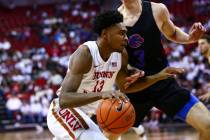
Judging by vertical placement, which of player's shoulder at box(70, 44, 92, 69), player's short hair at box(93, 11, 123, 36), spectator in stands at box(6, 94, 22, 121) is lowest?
spectator in stands at box(6, 94, 22, 121)

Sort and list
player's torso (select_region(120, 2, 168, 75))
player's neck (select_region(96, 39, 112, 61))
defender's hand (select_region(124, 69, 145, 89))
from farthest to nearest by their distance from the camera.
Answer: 1. player's torso (select_region(120, 2, 168, 75))
2. defender's hand (select_region(124, 69, 145, 89))
3. player's neck (select_region(96, 39, 112, 61))

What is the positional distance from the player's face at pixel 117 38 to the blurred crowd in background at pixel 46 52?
33.0 ft

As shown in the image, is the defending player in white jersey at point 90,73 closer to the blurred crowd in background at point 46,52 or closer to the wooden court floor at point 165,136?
the wooden court floor at point 165,136

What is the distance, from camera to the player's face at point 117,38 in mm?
4117

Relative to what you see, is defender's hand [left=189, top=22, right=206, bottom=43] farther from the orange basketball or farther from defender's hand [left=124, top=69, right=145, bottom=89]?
the orange basketball

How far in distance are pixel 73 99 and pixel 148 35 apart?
5.73 feet

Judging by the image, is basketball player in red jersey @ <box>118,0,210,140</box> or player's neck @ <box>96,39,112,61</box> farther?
basketball player in red jersey @ <box>118,0,210,140</box>

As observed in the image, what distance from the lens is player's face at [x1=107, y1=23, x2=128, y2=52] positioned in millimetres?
4117

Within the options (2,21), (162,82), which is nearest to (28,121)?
(2,21)

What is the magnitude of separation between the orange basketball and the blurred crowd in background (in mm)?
10126

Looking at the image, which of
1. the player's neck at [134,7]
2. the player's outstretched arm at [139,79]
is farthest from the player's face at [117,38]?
the player's neck at [134,7]

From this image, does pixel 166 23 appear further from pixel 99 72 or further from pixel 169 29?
pixel 99 72

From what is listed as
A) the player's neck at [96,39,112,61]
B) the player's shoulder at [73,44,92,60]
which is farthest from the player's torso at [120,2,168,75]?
the player's shoulder at [73,44,92,60]

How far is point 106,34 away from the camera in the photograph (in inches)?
165
